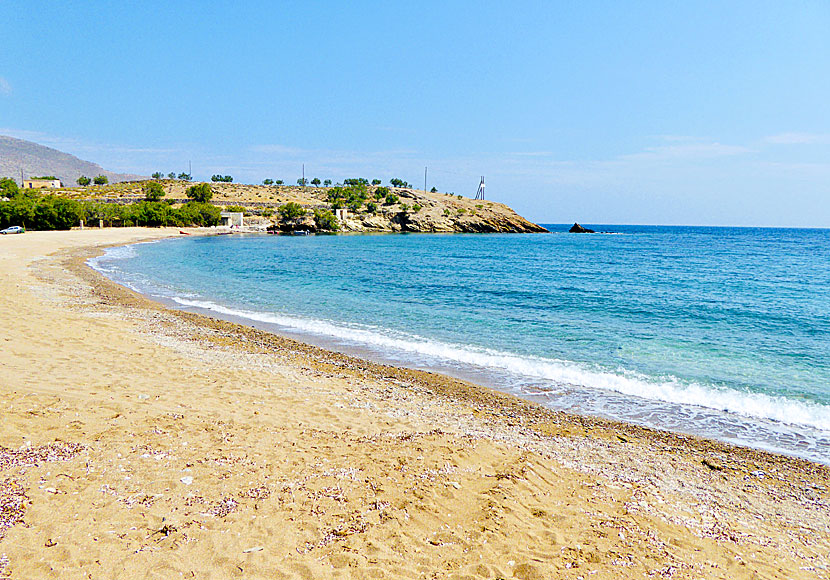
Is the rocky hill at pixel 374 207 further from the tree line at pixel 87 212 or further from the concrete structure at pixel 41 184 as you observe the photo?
the tree line at pixel 87 212

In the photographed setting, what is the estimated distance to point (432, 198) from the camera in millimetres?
142250

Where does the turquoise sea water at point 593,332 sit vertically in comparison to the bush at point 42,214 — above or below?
below

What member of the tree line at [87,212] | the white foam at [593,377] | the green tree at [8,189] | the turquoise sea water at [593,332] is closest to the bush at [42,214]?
the tree line at [87,212]

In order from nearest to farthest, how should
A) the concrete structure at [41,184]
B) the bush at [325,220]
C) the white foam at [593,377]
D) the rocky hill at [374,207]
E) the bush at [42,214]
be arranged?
the white foam at [593,377]
the bush at [42,214]
the bush at [325,220]
the rocky hill at [374,207]
the concrete structure at [41,184]

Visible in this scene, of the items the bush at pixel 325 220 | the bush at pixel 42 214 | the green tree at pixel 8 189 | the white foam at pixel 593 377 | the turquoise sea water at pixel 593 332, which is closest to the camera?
the white foam at pixel 593 377

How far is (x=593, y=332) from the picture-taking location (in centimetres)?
1596

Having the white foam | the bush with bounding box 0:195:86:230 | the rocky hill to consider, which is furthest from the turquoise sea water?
the rocky hill

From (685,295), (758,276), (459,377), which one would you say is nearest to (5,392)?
(459,377)

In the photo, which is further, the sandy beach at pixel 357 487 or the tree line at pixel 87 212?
the tree line at pixel 87 212

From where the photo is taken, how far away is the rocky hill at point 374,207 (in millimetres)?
115312

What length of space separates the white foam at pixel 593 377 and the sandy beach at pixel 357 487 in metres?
2.16

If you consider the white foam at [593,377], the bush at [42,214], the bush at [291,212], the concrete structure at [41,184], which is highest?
the concrete structure at [41,184]

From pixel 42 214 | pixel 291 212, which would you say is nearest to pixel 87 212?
pixel 42 214

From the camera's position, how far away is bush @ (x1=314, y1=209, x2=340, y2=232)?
108m
